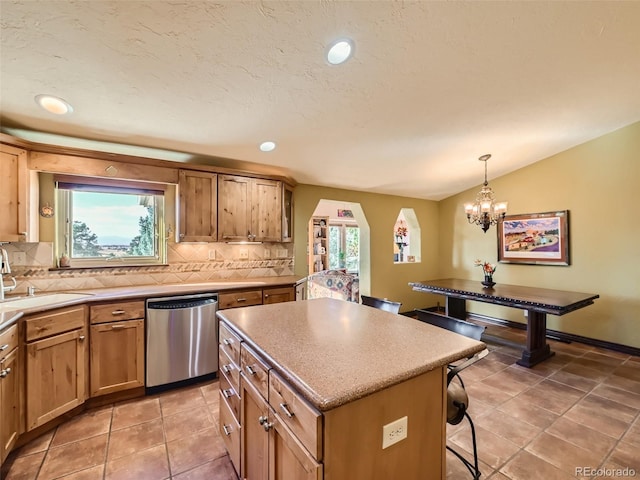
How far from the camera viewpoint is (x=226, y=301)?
112 inches

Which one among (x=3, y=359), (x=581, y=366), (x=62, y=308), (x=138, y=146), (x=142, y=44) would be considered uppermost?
(x=142, y=44)

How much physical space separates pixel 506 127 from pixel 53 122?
431cm

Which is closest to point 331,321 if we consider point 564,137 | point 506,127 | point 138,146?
point 138,146

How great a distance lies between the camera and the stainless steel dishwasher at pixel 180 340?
100 inches

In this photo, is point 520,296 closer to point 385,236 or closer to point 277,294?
point 385,236

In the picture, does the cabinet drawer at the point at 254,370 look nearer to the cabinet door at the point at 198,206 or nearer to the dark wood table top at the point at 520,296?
the cabinet door at the point at 198,206

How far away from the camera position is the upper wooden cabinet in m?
3.21

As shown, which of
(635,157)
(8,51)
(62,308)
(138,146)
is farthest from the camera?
(635,157)

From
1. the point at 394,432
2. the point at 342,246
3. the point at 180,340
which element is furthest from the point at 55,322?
the point at 342,246

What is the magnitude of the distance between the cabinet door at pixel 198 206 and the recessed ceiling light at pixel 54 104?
0.98 meters

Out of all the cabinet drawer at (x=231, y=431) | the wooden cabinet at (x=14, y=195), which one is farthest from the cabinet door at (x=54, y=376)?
the cabinet drawer at (x=231, y=431)

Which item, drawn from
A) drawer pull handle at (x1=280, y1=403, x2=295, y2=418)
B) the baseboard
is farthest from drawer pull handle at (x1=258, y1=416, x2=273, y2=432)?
the baseboard

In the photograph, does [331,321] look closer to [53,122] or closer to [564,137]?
[53,122]

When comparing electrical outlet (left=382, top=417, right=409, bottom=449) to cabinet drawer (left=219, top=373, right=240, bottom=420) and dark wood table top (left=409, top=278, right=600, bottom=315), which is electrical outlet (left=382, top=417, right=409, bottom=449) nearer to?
cabinet drawer (left=219, top=373, right=240, bottom=420)
